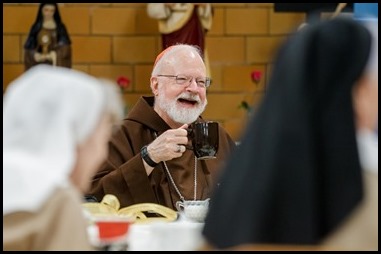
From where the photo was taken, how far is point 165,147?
14.0ft

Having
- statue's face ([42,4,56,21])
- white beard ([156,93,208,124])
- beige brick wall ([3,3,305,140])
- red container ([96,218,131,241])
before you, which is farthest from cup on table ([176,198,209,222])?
beige brick wall ([3,3,305,140])

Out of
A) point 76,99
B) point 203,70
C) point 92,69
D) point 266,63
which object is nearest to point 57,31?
point 92,69

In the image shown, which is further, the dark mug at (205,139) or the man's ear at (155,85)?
the man's ear at (155,85)

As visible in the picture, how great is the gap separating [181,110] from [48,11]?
545cm

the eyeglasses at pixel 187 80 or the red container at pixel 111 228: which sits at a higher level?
the eyeglasses at pixel 187 80

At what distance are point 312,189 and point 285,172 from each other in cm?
6

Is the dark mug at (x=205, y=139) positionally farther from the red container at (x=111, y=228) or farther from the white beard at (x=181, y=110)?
the red container at (x=111, y=228)

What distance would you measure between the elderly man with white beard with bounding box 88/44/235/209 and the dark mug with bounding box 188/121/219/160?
0.10 m

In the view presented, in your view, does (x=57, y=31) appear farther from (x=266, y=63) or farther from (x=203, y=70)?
(x=203, y=70)

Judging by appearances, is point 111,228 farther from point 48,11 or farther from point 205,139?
point 48,11

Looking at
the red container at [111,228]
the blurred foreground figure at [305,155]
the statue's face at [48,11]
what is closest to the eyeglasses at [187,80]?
the red container at [111,228]

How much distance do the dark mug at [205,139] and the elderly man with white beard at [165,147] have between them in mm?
100

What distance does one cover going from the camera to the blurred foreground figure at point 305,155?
2006 mm

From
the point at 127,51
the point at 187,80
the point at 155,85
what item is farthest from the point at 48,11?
the point at 187,80
